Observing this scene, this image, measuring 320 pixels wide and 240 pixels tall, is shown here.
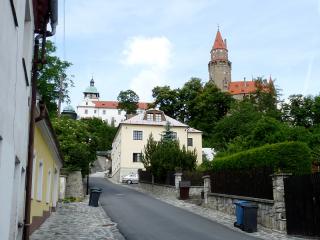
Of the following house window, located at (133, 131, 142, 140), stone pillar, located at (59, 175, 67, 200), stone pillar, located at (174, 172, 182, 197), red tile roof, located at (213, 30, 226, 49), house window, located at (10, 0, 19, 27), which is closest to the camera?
house window, located at (10, 0, 19, 27)

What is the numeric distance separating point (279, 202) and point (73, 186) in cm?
1843

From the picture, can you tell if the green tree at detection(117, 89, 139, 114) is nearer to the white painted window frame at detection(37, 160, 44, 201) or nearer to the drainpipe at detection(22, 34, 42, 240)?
the white painted window frame at detection(37, 160, 44, 201)

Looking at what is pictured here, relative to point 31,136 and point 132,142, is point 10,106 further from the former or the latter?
point 132,142

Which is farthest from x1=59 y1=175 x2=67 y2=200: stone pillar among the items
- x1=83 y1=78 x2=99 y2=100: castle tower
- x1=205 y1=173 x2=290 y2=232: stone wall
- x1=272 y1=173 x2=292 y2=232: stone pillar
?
x1=83 y1=78 x2=99 y2=100: castle tower

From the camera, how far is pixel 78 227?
54.2 feet

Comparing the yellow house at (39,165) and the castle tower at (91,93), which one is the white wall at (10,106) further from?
the castle tower at (91,93)

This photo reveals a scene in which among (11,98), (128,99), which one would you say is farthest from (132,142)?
(11,98)

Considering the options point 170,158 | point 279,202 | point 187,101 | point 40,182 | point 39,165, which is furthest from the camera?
point 187,101

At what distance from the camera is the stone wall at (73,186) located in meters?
30.8

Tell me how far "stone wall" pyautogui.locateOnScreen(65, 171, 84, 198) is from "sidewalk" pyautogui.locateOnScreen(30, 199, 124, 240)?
297 inches

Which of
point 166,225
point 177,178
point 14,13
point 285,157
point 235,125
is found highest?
point 235,125

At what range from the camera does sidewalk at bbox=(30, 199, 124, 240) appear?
13.9 metres

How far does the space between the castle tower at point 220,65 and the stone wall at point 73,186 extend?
317ft

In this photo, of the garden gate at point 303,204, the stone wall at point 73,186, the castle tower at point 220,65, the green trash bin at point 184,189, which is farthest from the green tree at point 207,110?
the garden gate at point 303,204
